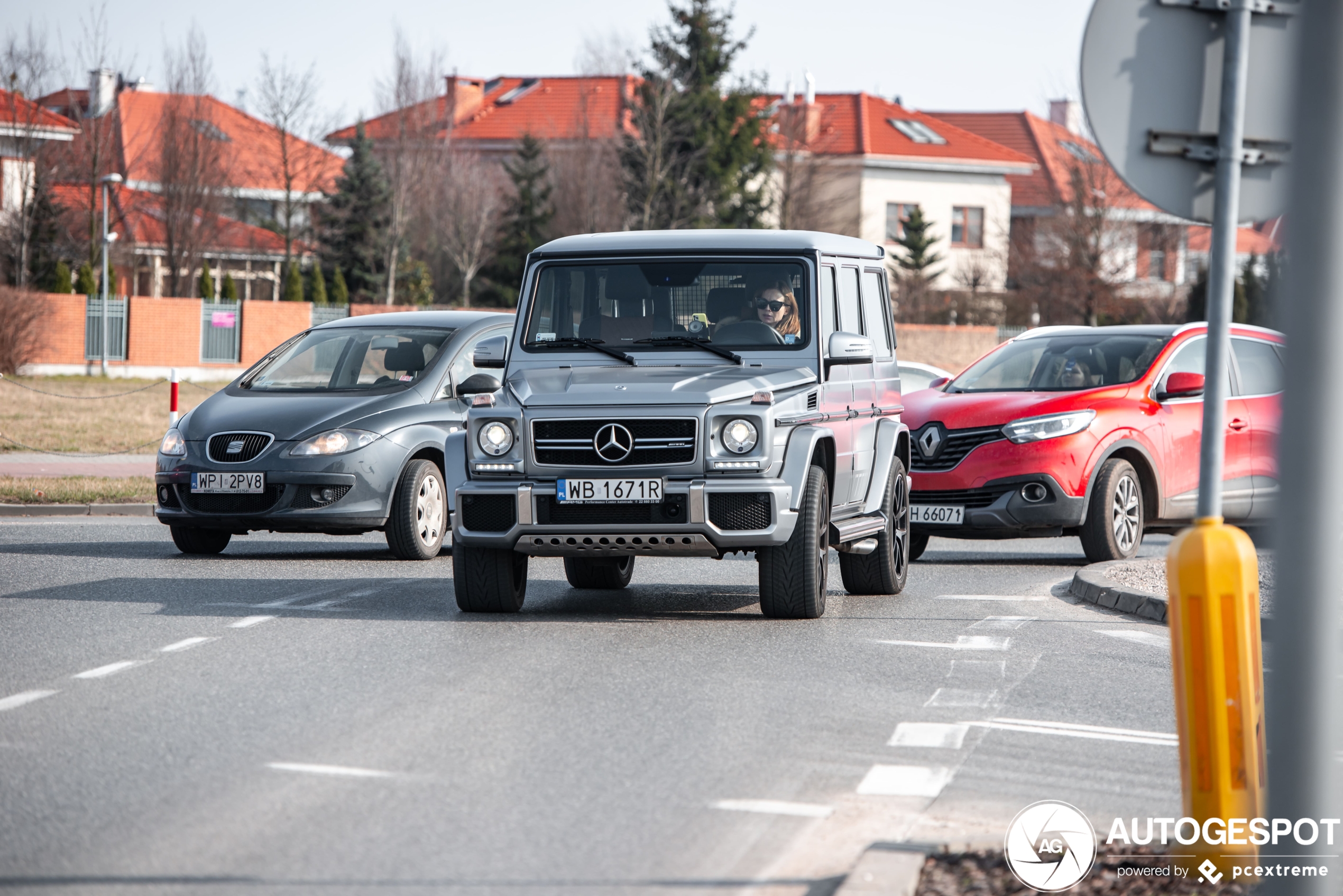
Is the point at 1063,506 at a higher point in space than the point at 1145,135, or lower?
lower

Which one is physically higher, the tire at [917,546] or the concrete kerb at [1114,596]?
the concrete kerb at [1114,596]

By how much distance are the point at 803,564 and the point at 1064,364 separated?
5282 millimetres

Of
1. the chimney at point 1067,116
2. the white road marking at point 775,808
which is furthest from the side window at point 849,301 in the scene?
the chimney at point 1067,116

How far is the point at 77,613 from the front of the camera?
970 centimetres

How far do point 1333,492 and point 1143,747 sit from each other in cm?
343

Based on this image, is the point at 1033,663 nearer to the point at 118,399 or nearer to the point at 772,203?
the point at 118,399

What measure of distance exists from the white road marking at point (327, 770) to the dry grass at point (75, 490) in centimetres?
1148

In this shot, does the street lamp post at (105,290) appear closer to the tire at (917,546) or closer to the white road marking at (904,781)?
the tire at (917,546)

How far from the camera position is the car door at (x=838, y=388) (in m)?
9.95

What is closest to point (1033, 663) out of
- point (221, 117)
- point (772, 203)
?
point (772, 203)

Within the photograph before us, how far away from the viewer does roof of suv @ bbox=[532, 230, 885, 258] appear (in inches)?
402

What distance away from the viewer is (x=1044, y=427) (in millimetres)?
12891

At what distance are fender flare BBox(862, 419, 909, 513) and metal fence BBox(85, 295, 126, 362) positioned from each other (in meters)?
38.6

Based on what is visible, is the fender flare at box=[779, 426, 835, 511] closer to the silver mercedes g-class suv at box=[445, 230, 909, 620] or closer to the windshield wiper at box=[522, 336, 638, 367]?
the silver mercedes g-class suv at box=[445, 230, 909, 620]
